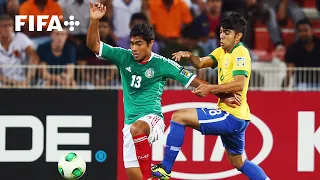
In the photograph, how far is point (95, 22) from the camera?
10.7 metres

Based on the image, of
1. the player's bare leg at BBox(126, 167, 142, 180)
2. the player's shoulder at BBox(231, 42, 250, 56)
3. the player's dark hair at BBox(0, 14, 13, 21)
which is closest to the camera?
the player's shoulder at BBox(231, 42, 250, 56)

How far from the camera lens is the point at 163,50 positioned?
15188 millimetres

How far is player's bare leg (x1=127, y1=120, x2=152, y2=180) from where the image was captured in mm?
10844

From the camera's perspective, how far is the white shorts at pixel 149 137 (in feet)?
36.3

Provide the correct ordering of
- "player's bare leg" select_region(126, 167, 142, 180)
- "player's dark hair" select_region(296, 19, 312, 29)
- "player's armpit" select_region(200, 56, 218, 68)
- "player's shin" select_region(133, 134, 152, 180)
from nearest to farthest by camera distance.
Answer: "player's shin" select_region(133, 134, 152, 180), "player's bare leg" select_region(126, 167, 142, 180), "player's armpit" select_region(200, 56, 218, 68), "player's dark hair" select_region(296, 19, 312, 29)

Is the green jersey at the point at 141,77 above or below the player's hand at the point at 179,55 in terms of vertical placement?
below

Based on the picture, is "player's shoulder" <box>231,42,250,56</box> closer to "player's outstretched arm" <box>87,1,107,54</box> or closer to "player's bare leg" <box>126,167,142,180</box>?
"player's outstretched arm" <box>87,1,107,54</box>

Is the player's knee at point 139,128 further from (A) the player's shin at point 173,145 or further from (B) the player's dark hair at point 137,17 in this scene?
(B) the player's dark hair at point 137,17

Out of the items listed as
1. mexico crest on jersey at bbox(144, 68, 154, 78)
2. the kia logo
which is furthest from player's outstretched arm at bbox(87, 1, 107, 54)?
the kia logo

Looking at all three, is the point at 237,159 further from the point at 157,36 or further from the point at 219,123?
the point at 157,36

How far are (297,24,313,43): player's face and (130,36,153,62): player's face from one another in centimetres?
537

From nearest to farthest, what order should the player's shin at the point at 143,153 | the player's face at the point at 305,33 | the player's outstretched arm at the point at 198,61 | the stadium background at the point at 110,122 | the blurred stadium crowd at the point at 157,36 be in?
the player's shin at the point at 143,153
the player's outstretched arm at the point at 198,61
the stadium background at the point at 110,122
the blurred stadium crowd at the point at 157,36
the player's face at the point at 305,33

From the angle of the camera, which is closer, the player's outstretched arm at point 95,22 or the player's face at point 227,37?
the player's outstretched arm at point 95,22

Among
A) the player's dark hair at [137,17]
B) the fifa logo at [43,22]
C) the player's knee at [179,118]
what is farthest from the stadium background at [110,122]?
the player's knee at [179,118]
